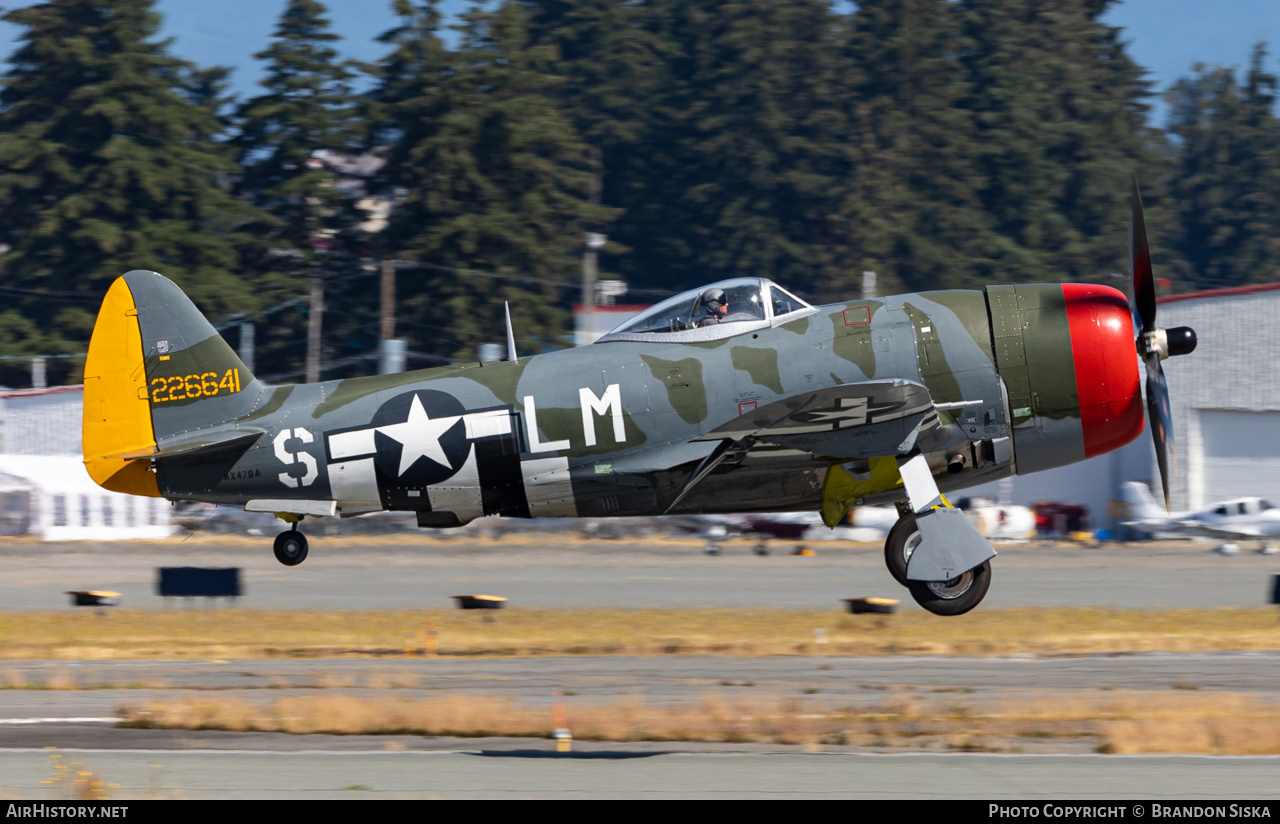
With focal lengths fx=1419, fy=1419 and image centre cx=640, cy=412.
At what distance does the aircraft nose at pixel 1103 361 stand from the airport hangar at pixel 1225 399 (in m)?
32.1

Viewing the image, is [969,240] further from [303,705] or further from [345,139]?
[303,705]

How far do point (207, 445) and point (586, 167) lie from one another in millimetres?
67297

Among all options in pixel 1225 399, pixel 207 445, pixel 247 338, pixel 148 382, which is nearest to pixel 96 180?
pixel 247 338

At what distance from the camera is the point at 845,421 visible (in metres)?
14.2

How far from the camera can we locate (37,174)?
59.3 metres

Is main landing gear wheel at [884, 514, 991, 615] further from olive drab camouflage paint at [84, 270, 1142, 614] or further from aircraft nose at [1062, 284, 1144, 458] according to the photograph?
aircraft nose at [1062, 284, 1144, 458]

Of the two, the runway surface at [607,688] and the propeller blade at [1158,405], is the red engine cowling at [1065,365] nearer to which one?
the propeller blade at [1158,405]

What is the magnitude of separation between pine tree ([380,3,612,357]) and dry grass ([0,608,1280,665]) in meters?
32.2

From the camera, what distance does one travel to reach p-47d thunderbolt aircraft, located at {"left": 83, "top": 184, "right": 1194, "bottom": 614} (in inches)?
568

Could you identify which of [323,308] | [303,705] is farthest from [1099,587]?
[323,308]

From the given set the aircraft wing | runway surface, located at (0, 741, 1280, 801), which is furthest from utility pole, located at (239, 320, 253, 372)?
runway surface, located at (0, 741, 1280, 801)

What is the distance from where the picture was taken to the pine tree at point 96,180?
189 ft

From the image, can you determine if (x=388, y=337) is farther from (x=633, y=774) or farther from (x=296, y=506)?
(x=633, y=774)

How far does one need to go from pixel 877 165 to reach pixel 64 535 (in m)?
46.9
